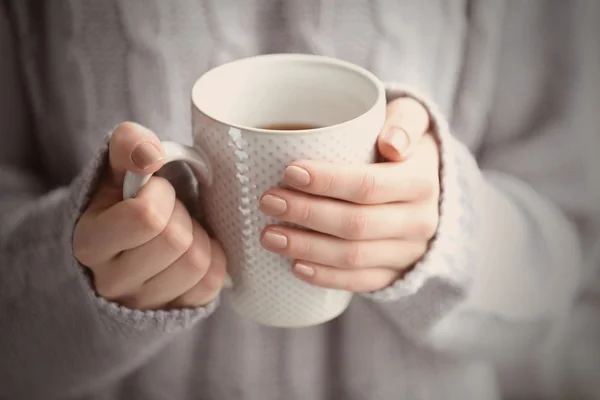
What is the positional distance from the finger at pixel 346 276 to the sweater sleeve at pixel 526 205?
90mm

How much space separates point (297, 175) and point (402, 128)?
0.09 m

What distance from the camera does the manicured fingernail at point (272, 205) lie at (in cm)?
34

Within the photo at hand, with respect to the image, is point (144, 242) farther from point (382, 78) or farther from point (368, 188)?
point (382, 78)

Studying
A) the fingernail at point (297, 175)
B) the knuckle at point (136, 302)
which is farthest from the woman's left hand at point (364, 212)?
the knuckle at point (136, 302)

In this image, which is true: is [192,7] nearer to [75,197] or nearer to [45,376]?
[75,197]

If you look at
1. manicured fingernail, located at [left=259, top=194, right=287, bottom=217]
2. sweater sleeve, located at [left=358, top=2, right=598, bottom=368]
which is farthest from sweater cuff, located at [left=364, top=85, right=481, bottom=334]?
manicured fingernail, located at [left=259, top=194, right=287, bottom=217]

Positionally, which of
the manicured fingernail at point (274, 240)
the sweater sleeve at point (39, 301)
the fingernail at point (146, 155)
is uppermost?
the fingernail at point (146, 155)

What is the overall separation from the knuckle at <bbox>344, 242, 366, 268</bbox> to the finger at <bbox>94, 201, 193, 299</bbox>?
0.09 meters

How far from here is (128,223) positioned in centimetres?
35

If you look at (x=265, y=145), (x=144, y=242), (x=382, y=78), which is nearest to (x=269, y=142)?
(x=265, y=145)

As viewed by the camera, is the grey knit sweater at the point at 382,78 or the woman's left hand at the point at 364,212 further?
the grey knit sweater at the point at 382,78

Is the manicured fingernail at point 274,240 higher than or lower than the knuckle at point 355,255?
higher

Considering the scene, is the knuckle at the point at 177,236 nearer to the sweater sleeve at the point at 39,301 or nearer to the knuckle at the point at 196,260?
the knuckle at the point at 196,260

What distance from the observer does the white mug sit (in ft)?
1.09
